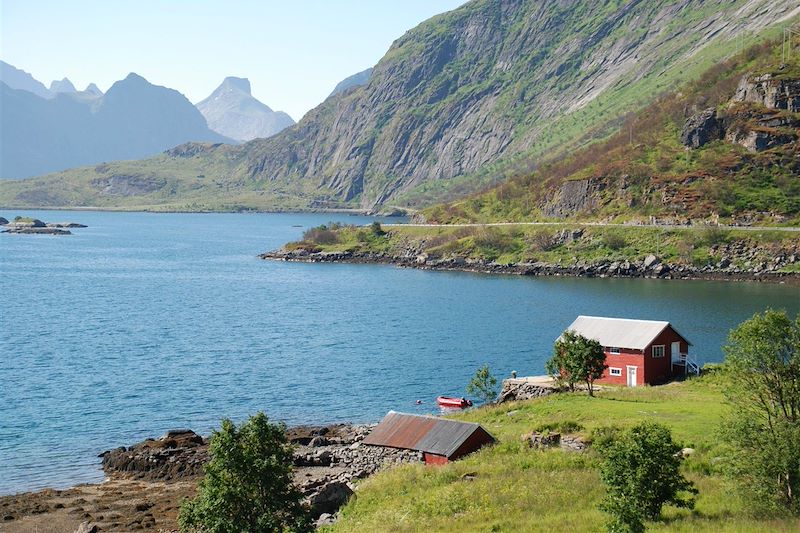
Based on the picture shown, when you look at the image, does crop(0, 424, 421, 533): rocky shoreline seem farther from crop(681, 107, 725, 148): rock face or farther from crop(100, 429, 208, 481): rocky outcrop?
crop(681, 107, 725, 148): rock face

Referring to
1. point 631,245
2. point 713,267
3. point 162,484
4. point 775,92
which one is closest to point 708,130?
point 775,92

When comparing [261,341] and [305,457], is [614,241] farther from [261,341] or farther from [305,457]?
[305,457]

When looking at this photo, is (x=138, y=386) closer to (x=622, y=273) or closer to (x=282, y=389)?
(x=282, y=389)

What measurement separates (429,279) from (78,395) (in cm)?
10331

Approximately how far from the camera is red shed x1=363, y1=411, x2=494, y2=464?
51.2 m

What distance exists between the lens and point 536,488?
4122 cm

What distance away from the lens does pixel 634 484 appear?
113 ft

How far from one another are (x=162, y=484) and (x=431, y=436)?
1856 centimetres

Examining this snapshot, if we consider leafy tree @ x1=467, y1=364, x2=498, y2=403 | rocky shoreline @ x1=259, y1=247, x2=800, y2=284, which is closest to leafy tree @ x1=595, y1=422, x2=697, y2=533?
leafy tree @ x1=467, y1=364, x2=498, y2=403

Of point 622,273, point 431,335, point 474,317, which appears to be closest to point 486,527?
point 431,335

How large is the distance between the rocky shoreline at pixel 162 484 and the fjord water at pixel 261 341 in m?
2.81

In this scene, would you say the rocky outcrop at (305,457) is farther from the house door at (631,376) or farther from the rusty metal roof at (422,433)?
the house door at (631,376)

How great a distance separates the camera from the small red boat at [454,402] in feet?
245

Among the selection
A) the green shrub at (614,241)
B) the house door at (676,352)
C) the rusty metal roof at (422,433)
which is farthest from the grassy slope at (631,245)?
the rusty metal roof at (422,433)
